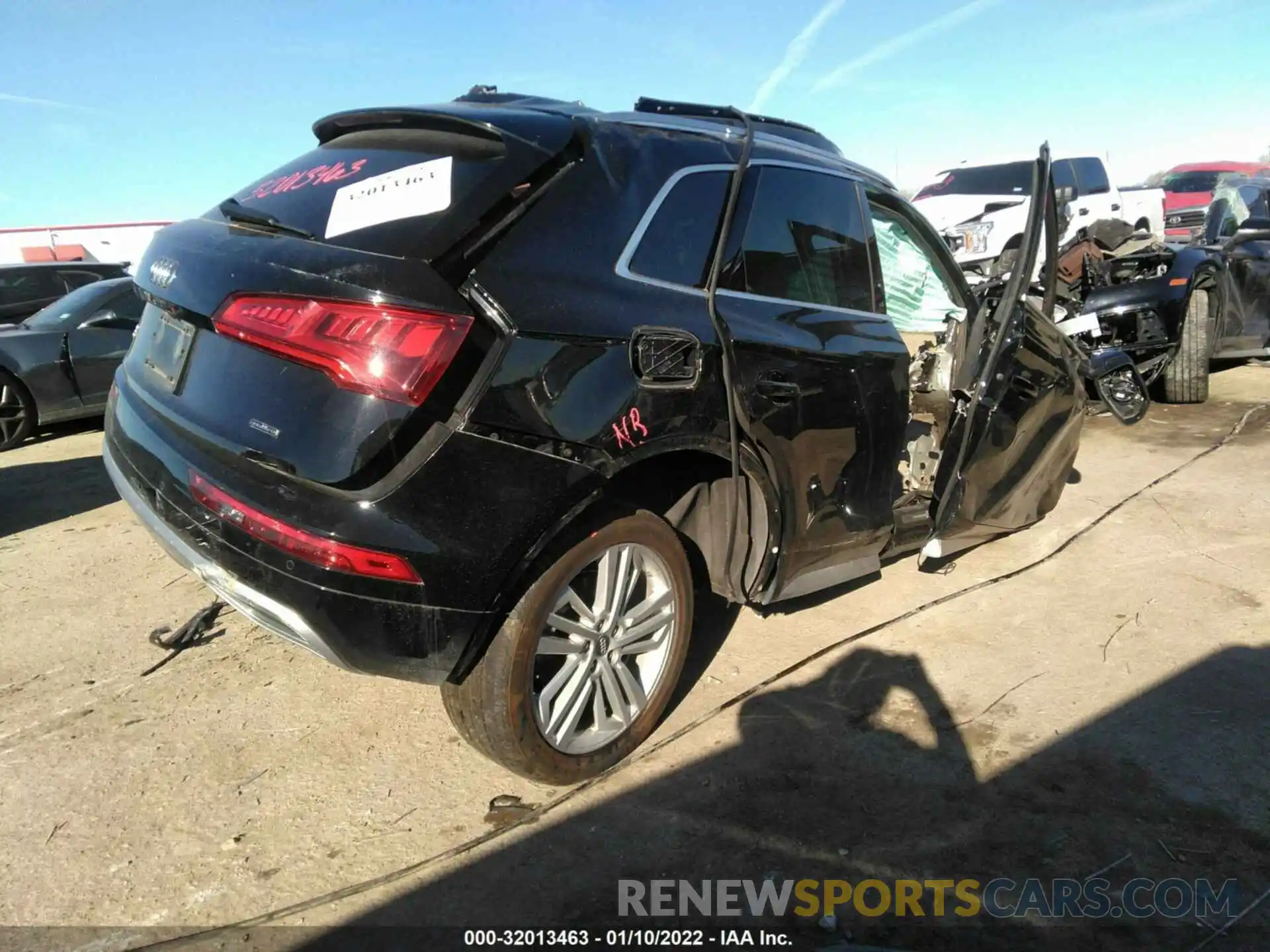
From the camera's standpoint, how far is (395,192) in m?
2.29

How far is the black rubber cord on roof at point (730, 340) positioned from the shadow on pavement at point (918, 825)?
2.07ft

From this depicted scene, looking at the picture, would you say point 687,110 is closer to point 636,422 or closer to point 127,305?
point 636,422

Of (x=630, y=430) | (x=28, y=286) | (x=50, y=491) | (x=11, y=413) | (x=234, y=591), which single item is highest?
(x=630, y=430)

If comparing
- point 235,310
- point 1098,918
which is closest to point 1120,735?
point 1098,918

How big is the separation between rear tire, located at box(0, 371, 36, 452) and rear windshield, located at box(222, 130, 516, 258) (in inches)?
233

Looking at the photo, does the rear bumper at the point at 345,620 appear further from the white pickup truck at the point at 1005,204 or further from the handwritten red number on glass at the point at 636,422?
the white pickup truck at the point at 1005,204

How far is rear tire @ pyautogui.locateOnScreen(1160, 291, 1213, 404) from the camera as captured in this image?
23.7ft

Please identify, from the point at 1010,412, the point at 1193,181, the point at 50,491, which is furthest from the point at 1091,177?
the point at 50,491

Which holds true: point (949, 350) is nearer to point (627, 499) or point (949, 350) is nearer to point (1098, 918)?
point (627, 499)

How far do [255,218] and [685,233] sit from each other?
123cm

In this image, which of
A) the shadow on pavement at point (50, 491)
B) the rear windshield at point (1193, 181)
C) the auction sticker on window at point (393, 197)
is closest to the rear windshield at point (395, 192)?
the auction sticker on window at point (393, 197)

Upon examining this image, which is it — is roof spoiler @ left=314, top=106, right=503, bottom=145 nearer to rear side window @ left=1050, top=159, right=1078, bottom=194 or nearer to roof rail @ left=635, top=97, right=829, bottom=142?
roof rail @ left=635, top=97, right=829, bottom=142

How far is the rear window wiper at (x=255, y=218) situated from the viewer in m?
2.31

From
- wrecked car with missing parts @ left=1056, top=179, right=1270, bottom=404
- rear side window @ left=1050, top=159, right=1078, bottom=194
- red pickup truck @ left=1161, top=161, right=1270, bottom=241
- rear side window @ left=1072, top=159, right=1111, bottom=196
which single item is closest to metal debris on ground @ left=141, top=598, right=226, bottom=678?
wrecked car with missing parts @ left=1056, top=179, right=1270, bottom=404
